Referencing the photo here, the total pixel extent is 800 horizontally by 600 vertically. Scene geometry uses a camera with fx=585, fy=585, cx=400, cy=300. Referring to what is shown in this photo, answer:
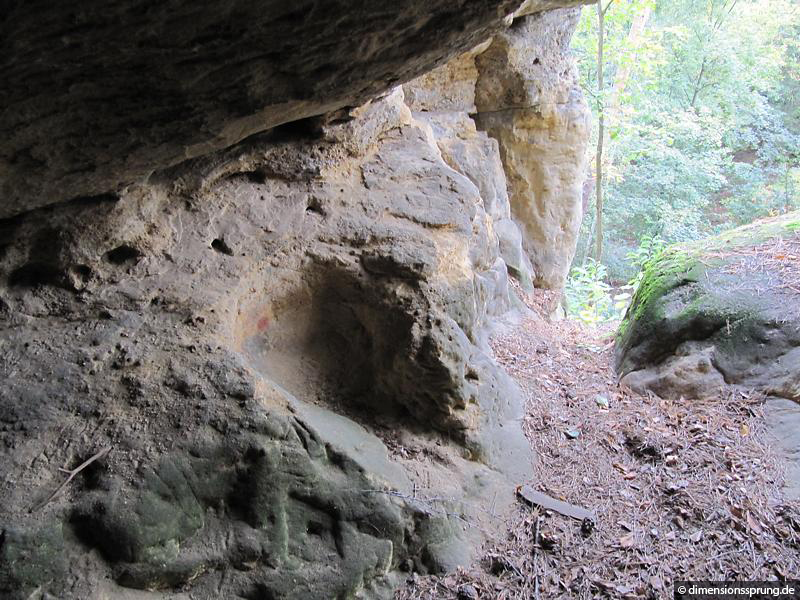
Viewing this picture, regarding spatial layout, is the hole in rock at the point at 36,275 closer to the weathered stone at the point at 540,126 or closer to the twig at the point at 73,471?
the twig at the point at 73,471

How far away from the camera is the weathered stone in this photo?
7.15 m

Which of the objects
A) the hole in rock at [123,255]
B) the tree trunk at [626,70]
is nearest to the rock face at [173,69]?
the hole in rock at [123,255]

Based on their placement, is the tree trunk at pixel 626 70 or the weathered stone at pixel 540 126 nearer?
the weathered stone at pixel 540 126

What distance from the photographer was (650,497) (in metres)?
4.05

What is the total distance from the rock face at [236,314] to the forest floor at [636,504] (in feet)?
0.76

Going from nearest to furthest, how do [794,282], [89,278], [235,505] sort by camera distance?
[235,505] < [89,278] < [794,282]

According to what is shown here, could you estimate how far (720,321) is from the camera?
16.8 feet

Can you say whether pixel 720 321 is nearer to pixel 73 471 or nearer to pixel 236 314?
pixel 236 314

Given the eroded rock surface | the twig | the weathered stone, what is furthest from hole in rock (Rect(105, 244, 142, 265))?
the weathered stone

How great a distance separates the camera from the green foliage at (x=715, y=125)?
15961 mm

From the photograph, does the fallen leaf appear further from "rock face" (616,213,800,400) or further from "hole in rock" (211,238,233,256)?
"hole in rock" (211,238,233,256)

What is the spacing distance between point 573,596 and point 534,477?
39.8 inches

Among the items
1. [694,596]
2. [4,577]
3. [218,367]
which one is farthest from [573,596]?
[4,577]

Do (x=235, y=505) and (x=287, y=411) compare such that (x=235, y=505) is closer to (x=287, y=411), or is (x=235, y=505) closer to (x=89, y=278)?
(x=287, y=411)
